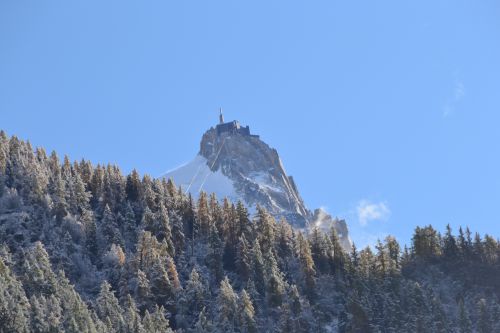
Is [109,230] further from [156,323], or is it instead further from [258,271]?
[156,323]

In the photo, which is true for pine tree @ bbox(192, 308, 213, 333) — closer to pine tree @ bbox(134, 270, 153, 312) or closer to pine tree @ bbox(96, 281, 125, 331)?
pine tree @ bbox(134, 270, 153, 312)

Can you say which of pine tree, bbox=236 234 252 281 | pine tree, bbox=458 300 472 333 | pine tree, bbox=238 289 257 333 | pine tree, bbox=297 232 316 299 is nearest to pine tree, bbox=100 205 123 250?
pine tree, bbox=236 234 252 281

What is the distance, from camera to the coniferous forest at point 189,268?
12581 cm

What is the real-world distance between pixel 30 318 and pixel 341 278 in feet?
184

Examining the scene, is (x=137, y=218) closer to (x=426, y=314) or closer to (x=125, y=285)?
(x=125, y=285)

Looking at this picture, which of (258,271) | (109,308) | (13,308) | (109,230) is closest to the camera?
(13,308)

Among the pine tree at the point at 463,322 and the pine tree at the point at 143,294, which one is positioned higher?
the pine tree at the point at 143,294

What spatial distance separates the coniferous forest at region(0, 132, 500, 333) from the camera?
125812 mm

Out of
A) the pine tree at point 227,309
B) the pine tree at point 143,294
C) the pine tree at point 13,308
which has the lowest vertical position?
the pine tree at point 13,308

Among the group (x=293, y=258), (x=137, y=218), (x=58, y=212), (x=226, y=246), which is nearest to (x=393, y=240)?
(x=293, y=258)

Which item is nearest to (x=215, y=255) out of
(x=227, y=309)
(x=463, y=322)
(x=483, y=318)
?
(x=227, y=309)

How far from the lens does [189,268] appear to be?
5807 inches

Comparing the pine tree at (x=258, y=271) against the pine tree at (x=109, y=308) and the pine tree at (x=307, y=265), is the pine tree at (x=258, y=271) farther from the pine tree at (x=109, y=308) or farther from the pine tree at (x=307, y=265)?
the pine tree at (x=109, y=308)

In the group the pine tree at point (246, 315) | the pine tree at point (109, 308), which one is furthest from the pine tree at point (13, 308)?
the pine tree at point (246, 315)
